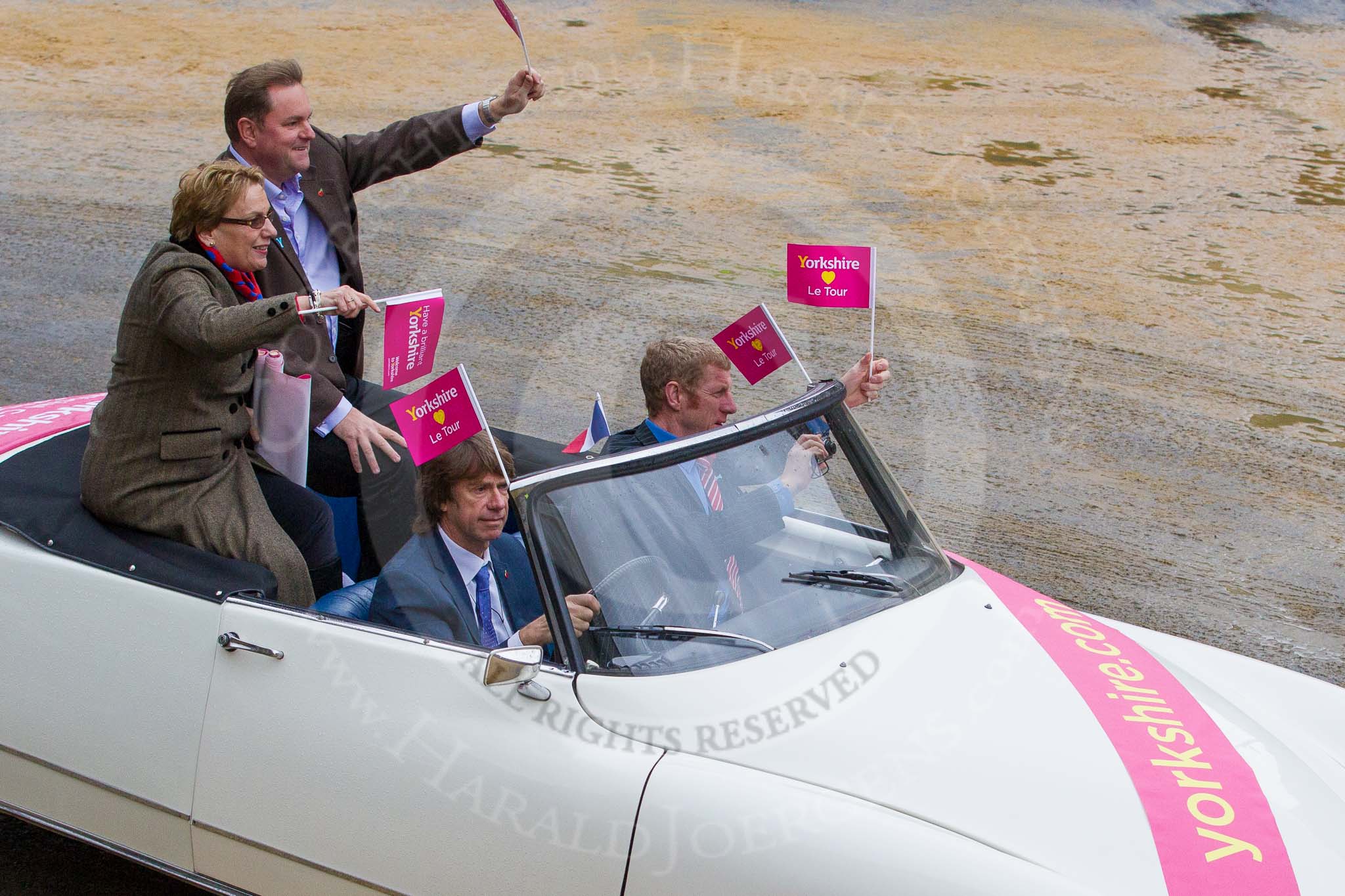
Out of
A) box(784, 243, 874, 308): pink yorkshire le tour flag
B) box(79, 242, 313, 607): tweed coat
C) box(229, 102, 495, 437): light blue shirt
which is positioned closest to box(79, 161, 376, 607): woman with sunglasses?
box(79, 242, 313, 607): tweed coat

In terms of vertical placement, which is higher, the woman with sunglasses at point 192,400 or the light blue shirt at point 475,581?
the woman with sunglasses at point 192,400

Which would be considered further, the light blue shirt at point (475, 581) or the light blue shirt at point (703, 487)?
the light blue shirt at point (475, 581)

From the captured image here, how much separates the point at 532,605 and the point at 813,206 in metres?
7.43

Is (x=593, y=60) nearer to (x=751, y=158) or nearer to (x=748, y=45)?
(x=748, y=45)

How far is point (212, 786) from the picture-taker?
288 centimetres

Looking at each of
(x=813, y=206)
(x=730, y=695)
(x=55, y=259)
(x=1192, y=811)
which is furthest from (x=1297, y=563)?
(x=55, y=259)

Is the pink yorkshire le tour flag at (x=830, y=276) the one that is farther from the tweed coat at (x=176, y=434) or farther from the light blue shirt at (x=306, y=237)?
the tweed coat at (x=176, y=434)

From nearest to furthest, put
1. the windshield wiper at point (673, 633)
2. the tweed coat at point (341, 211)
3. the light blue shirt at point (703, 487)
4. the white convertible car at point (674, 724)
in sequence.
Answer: the white convertible car at point (674, 724)
the windshield wiper at point (673, 633)
the light blue shirt at point (703, 487)
the tweed coat at point (341, 211)

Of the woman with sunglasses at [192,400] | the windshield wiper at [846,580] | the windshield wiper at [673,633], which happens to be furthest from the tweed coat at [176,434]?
the windshield wiper at [846,580]

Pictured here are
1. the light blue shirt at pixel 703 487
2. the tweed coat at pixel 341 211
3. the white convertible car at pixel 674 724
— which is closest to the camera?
the white convertible car at pixel 674 724

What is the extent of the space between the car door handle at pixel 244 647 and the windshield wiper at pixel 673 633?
756mm

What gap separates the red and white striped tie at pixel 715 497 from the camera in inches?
116

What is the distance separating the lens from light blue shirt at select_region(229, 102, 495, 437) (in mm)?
4000

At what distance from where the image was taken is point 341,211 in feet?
14.1
